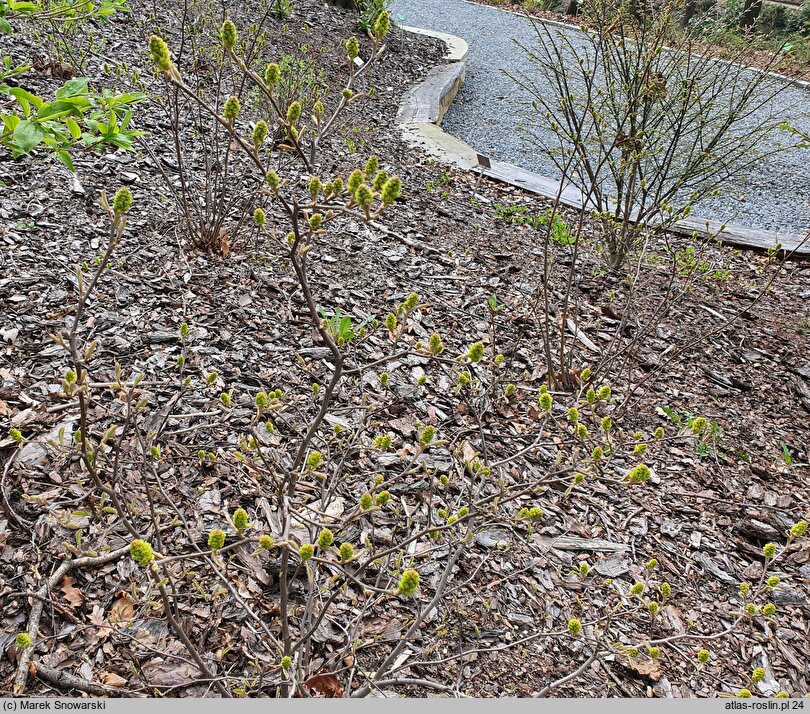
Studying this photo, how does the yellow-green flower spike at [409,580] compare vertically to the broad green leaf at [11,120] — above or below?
below

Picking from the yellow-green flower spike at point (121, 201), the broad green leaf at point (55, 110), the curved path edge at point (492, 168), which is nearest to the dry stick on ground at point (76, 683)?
the yellow-green flower spike at point (121, 201)

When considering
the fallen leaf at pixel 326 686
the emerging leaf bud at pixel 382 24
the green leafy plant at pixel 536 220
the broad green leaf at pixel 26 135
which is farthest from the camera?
the green leafy plant at pixel 536 220

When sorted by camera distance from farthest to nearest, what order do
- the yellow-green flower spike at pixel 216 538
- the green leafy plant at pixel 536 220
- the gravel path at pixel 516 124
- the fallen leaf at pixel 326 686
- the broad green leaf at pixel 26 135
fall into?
the gravel path at pixel 516 124 → the green leafy plant at pixel 536 220 → the fallen leaf at pixel 326 686 → the broad green leaf at pixel 26 135 → the yellow-green flower spike at pixel 216 538

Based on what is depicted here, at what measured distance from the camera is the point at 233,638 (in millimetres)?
1630

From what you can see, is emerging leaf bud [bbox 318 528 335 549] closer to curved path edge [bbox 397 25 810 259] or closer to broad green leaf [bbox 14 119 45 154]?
broad green leaf [bbox 14 119 45 154]

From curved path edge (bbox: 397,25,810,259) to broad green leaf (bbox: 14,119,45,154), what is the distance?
3.26 metres

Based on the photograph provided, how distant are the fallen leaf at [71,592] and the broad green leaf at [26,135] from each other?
3.82 ft

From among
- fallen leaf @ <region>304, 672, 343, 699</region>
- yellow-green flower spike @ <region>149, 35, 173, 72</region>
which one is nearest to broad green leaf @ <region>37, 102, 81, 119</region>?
yellow-green flower spike @ <region>149, 35, 173, 72</region>

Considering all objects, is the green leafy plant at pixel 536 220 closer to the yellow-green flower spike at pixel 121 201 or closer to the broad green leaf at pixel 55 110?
the broad green leaf at pixel 55 110

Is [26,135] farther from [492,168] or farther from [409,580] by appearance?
[492,168]

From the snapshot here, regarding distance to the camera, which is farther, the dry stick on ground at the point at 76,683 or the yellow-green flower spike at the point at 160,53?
the dry stick on ground at the point at 76,683

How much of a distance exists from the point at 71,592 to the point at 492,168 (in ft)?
15.0

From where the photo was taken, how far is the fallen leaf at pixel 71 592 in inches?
63.8

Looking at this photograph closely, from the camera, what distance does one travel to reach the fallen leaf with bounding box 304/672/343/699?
5.10 feet
